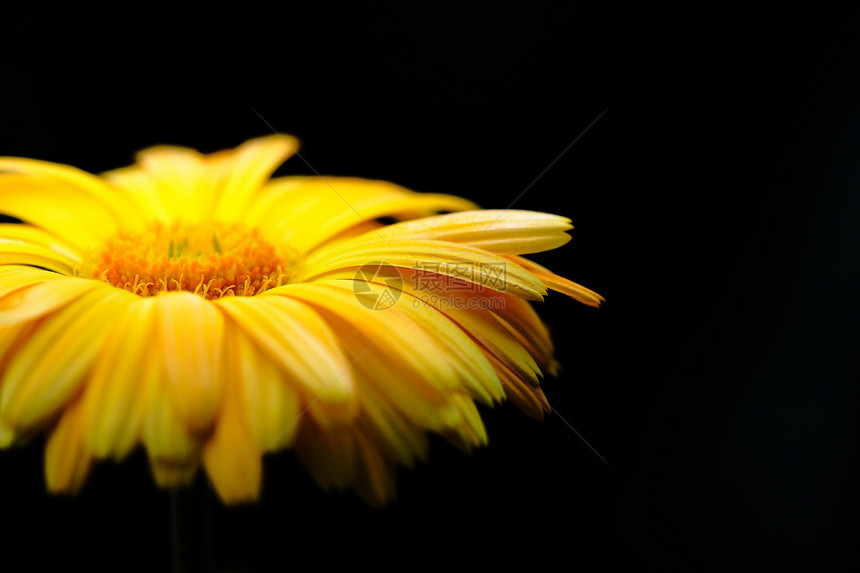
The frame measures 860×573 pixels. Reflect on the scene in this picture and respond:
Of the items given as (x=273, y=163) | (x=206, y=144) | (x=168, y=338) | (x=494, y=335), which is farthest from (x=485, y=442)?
(x=206, y=144)

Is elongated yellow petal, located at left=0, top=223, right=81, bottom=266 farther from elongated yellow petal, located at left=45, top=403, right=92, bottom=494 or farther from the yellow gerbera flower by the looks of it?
elongated yellow petal, located at left=45, top=403, right=92, bottom=494

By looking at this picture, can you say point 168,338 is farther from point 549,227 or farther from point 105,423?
point 549,227

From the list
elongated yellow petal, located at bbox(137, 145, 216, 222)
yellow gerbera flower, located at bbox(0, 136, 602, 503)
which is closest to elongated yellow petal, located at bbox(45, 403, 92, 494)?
yellow gerbera flower, located at bbox(0, 136, 602, 503)

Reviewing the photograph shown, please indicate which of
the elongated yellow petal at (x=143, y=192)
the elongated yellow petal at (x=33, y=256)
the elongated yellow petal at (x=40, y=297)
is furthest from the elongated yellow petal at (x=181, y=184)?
the elongated yellow petal at (x=40, y=297)

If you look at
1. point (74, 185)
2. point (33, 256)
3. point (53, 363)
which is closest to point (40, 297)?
point (53, 363)

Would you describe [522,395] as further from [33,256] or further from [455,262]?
[33,256]

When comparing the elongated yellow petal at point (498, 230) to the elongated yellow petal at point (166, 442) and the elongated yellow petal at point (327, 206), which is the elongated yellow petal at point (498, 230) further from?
the elongated yellow petal at point (166, 442)
